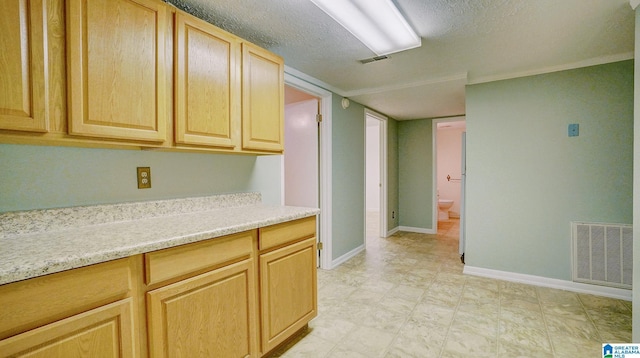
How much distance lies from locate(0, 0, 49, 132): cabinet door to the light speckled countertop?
0.45m

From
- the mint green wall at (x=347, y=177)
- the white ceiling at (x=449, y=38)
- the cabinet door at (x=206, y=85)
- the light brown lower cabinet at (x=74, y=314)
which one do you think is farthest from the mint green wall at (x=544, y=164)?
the light brown lower cabinet at (x=74, y=314)

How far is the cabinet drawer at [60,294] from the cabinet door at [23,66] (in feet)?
1.94

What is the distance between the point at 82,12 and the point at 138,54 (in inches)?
9.2

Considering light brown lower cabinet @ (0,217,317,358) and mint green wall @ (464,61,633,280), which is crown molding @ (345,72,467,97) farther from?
light brown lower cabinet @ (0,217,317,358)

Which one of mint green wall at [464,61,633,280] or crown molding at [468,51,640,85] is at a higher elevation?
crown molding at [468,51,640,85]

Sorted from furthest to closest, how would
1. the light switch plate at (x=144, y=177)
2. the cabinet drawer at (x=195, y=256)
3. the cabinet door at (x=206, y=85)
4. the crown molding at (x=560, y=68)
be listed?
the crown molding at (x=560, y=68), the light switch plate at (x=144, y=177), the cabinet door at (x=206, y=85), the cabinet drawer at (x=195, y=256)

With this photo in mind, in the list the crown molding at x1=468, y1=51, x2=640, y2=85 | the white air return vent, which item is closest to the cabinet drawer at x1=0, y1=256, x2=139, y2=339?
the crown molding at x1=468, y1=51, x2=640, y2=85

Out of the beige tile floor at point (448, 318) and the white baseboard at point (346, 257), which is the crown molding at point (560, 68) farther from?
the white baseboard at point (346, 257)

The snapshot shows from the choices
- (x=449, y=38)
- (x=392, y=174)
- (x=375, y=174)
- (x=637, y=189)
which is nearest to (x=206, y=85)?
(x=449, y=38)

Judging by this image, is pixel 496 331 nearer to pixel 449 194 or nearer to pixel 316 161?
pixel 316 161

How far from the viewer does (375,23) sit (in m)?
1.79

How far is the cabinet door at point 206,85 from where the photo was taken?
4.93 feet

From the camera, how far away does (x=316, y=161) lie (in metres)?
3.22

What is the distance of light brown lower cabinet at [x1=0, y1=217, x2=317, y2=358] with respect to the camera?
0.86 metres
